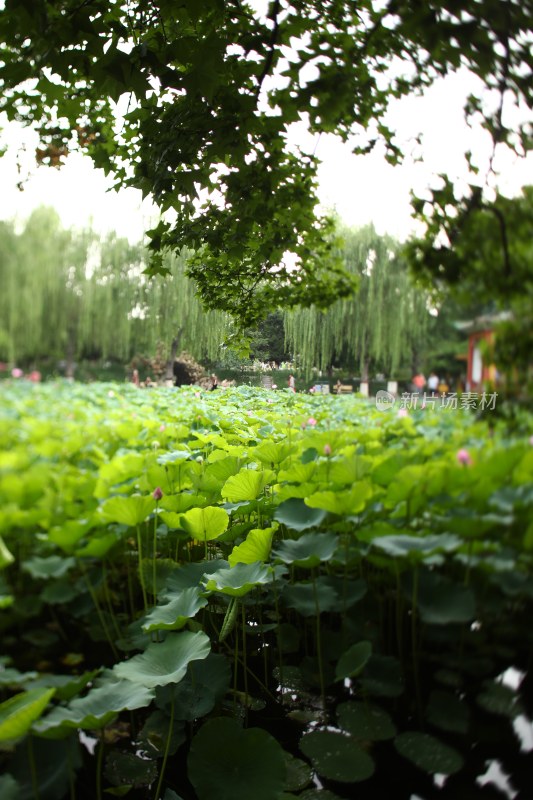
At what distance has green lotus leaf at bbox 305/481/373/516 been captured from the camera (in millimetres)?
961

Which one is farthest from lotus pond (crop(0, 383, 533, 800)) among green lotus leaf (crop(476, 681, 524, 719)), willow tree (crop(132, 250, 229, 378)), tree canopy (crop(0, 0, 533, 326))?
tree canopy (crop(0, 0, 533, 326))

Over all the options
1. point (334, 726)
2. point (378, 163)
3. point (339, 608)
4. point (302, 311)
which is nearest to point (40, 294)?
point (302, 311)

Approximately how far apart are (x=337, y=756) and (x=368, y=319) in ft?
2.47

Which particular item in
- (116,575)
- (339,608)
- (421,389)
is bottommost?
(116,575)

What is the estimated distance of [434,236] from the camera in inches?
32.9

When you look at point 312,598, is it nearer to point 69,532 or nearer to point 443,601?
point 443,601

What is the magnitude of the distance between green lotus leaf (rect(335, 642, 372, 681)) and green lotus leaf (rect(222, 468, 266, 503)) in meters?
0.42

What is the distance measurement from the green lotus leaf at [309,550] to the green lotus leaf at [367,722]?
252mm

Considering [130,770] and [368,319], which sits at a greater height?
[368,319]

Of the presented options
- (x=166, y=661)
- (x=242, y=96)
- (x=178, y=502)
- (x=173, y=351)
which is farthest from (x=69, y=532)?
(x=242, y=96)

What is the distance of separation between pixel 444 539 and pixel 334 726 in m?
0.56

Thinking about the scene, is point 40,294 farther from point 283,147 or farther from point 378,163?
point 378,163

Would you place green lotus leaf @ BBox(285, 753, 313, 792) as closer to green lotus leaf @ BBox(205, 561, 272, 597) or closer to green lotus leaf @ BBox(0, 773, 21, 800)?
green lotus leaf @ BBox(205, 561, 272, 597)

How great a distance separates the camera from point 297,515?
3.86 ft
